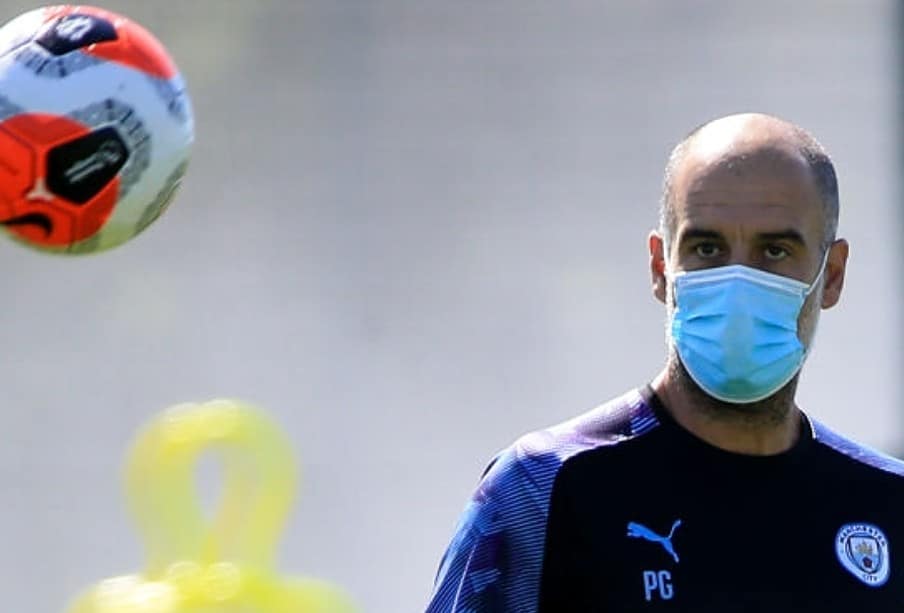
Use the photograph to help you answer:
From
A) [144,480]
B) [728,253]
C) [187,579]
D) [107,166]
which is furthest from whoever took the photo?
[144,480]

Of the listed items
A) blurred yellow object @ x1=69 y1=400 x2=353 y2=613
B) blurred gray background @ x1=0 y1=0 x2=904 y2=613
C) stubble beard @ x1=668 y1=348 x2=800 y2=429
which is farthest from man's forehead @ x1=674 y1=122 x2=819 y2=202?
blurred gray background @ x1=0 y1=0 x2=904 y2=613

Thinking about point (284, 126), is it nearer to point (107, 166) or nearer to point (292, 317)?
point (292, 317)

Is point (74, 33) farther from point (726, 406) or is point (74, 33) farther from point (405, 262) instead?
point (405, 262)

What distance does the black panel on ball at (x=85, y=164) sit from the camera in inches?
151

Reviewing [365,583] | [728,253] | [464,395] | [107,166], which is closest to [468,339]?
[464,395]

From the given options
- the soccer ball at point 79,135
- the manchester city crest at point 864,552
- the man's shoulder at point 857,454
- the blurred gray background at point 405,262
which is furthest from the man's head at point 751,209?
the blurred gray background at point 405,262

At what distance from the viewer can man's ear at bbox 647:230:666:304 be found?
3327 millimetres

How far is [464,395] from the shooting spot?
7.29 metres

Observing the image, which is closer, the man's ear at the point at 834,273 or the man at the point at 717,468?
the man at the point at 717,468

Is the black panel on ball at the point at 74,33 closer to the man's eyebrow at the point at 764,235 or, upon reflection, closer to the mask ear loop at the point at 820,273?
the man's eyebrow at the point at 764,235

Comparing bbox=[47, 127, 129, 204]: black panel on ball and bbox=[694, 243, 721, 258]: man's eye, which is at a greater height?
bbox=[47, 127, 129, 204]: black panel on ball

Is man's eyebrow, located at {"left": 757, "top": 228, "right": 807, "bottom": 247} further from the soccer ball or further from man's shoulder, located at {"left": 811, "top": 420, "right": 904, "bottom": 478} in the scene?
the soccer ball

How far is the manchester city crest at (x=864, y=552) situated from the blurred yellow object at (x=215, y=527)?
6.45 feet

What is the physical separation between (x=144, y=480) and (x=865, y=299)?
114 inches
